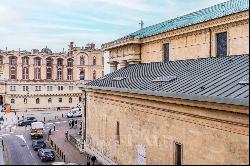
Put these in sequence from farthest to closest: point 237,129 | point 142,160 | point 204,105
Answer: point 142,160 → point 204,105 → point 237,129

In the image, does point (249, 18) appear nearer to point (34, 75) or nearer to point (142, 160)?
point (142, 160)

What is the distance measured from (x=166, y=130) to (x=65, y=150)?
19871mm

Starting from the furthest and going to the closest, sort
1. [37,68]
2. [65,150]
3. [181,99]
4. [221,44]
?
[37,68]
[65,150]
[221,44]
[181,99]

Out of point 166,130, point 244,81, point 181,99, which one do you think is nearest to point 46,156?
point 166,130

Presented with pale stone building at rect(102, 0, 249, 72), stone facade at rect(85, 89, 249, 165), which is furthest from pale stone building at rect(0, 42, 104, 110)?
stone facade at rect(85, 89, 249, 165)

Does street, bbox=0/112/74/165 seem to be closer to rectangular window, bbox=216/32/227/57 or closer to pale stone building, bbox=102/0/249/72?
pale stone building, bbox=102/0/249/72

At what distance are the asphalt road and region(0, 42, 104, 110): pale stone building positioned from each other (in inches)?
880

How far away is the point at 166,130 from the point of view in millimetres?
20141

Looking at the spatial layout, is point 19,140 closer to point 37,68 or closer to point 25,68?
point 25,68

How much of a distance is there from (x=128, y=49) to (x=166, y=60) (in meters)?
6.51

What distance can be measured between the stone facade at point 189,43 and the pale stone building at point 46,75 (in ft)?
131

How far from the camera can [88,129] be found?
117ft

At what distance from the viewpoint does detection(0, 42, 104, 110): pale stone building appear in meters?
76.2

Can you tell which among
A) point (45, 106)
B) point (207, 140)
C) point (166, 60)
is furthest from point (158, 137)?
point (45, 106)
